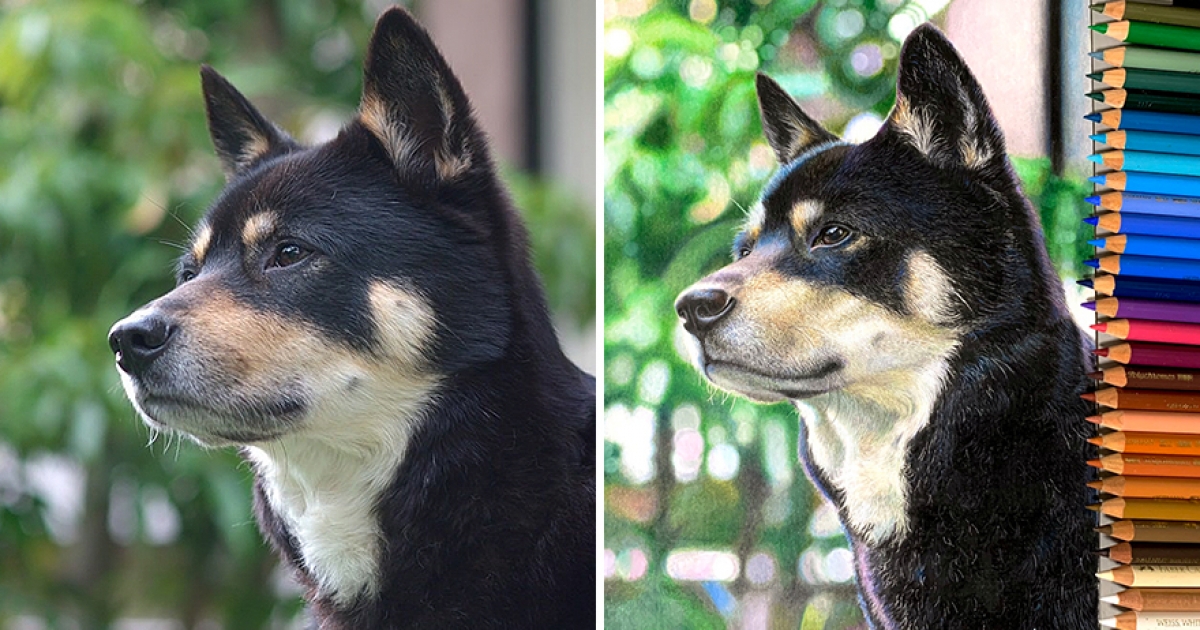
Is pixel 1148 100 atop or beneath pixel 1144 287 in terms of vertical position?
atop

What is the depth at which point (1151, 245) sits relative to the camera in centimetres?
140

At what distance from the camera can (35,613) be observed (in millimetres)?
1978

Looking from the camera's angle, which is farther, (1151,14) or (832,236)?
(1151,14)

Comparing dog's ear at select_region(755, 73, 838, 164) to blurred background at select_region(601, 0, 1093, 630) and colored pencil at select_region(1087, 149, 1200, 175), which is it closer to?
blurred background at select_region(601, 0, 1093, 630)

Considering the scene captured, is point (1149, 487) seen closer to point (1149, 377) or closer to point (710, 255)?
point (1149, 377)

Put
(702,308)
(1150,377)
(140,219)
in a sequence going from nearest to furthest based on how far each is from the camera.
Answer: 1. (702,308)
2. (1150,377)
3. (140,219)

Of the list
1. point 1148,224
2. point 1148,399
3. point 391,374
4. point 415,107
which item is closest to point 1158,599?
point 1148,399

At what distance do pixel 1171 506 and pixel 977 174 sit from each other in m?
0.48

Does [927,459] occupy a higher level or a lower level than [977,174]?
lower

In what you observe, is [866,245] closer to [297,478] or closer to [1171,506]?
[1171,506]

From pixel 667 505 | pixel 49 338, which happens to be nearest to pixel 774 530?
pixel 667 505

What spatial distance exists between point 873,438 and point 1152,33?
0.61 m

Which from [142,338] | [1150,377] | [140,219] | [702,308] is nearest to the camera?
[142,338]

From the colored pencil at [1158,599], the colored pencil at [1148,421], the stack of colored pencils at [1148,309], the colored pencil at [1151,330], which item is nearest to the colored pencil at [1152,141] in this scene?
the stack of colored pencils at [1148,309]
